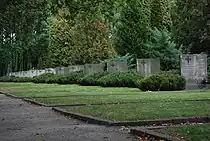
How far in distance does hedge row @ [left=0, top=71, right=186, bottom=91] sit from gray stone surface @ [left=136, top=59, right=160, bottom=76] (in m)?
0.84

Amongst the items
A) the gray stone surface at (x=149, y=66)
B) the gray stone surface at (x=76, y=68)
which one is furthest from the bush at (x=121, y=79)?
the gray stone surface at (x=76, y=68)

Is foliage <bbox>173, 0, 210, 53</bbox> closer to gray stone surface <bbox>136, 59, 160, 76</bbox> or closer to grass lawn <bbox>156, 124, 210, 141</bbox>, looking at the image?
gray stone surface <bbox>136, 59, 160, 76</bbox>

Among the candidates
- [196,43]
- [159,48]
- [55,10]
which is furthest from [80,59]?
[55,10]

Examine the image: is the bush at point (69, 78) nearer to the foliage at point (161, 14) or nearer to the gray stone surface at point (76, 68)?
the gray stone surface at point (76, 68)

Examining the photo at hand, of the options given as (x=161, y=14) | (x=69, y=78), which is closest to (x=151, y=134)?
(x=69, y=78)

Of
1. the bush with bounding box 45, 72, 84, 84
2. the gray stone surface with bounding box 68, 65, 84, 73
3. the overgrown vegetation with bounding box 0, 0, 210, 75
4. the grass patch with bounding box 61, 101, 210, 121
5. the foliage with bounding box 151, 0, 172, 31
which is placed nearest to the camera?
the grass patch with bounding box 61, 101, 210, 121

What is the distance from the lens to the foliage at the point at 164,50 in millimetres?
45825

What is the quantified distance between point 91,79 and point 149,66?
674 cm

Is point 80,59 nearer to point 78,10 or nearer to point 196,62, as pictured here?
point 196,62

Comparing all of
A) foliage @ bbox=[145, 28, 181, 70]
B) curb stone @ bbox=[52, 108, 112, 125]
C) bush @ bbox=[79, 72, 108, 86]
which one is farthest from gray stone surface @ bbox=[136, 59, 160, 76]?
curb stone @ bbox=[52, 108, 112, 125]

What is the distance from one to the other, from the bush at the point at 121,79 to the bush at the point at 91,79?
242 centimetres

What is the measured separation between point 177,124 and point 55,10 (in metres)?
7.44

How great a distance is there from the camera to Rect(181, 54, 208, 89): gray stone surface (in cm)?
2886

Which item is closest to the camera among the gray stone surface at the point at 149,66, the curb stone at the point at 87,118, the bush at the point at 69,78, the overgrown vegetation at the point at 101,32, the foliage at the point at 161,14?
the curb stone at the point at 87,118
